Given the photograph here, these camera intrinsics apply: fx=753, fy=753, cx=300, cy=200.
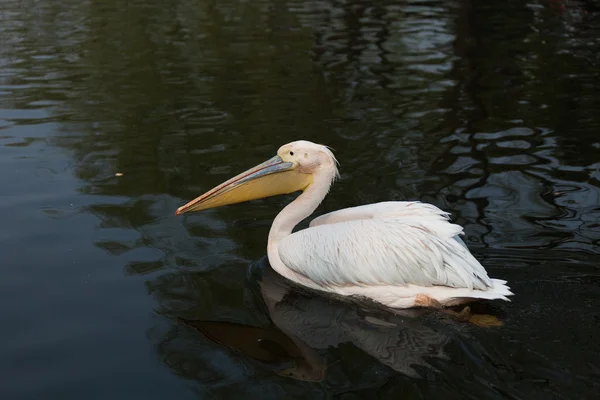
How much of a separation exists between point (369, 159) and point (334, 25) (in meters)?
8.02

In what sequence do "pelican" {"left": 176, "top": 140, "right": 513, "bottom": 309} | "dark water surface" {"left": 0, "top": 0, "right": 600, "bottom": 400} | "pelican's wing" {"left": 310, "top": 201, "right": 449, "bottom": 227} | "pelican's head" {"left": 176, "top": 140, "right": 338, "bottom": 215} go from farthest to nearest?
1. "pelican's head" {"left": 176, "top": 140, "right": 338, "bottom": 215}
2. "pelican's wing" {"left": 310, "top": 201, "right": 449, "bottom": 227}
3. "pelican" {"left": 176, "top": 140, "right": 513, "bottom": 309}
4. "dark water surface" {"left": 0, "top": 0, "right": 600, "bottom": 400}

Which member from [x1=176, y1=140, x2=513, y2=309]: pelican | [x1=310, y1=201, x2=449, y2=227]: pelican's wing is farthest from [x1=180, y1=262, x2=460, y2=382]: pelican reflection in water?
[x1=310, y1=201, x2=449, y2=227]: pelican's wing

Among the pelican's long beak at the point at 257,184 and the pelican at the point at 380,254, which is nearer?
the pelican at the point at 380,254

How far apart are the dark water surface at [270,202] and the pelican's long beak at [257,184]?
378 millimetres

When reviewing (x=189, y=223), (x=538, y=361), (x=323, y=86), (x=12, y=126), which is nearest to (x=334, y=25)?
(x=323, y=86)

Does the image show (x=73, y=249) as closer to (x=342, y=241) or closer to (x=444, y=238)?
(x=342, y=241)

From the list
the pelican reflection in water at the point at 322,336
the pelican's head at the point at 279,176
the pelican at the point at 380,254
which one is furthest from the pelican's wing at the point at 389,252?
the pelican's head at the point at 279,176

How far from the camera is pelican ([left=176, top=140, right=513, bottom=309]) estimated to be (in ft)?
13.3

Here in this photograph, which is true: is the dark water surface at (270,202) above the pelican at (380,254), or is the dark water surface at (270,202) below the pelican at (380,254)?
below

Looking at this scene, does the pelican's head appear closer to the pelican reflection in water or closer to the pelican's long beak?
the pelican's long beak

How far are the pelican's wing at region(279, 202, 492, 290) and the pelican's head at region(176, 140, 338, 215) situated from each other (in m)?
0.48

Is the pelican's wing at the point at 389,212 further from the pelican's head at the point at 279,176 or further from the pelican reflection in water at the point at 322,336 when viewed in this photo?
the pelican reflection in water at the point at 322,336

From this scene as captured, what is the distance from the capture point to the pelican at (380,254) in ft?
13.3

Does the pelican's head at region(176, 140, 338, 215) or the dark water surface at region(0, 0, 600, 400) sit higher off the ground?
the pelican's head at region(176, 140, 338, 215)
